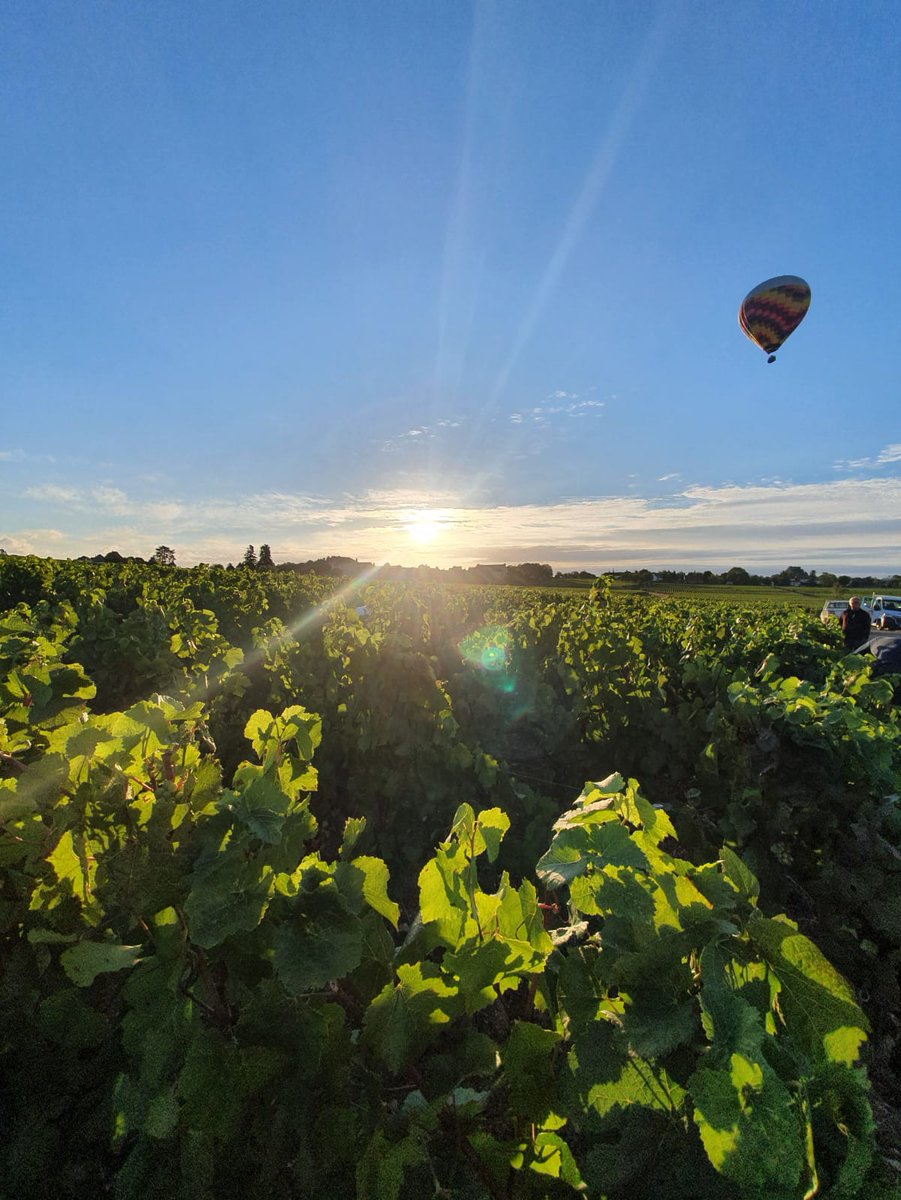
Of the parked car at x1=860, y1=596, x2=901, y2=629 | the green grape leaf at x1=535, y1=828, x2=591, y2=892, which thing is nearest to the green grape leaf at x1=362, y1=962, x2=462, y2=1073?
the green grape leaf at x1=535, y1=828, x2=591, y2=892

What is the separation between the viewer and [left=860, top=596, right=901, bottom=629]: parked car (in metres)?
31.4

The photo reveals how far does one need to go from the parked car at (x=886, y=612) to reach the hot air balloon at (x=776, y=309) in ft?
47.3

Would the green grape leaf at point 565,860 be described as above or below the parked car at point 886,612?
above

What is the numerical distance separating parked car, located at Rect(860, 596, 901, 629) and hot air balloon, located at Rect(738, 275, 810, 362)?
47.3ft

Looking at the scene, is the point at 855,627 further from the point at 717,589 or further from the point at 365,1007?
the point at 717,589

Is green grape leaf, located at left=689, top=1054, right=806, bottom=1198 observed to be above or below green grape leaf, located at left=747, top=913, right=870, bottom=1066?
below

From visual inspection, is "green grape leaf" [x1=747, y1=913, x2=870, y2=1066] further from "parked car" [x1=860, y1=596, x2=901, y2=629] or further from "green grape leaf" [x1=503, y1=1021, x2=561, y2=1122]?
"parked car" [x1=860, y1=596, x2=901, y2=629]

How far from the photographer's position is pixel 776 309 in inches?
1087

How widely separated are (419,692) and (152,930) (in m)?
3.69

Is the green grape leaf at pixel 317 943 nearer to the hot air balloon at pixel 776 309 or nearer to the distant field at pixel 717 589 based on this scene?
the hot air balloon at pixel 776 309

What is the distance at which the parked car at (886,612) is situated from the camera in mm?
31422

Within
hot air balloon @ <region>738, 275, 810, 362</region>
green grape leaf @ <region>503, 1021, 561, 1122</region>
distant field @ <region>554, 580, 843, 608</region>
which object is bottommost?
distant field @ <region>554, 580, 843, 608</region>

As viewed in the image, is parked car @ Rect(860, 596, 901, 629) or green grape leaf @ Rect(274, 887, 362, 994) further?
parked car @ Rect(860, 596, 901, 629)

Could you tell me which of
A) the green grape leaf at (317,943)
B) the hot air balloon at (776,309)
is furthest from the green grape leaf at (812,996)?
the hot air balloon at (776,309)
